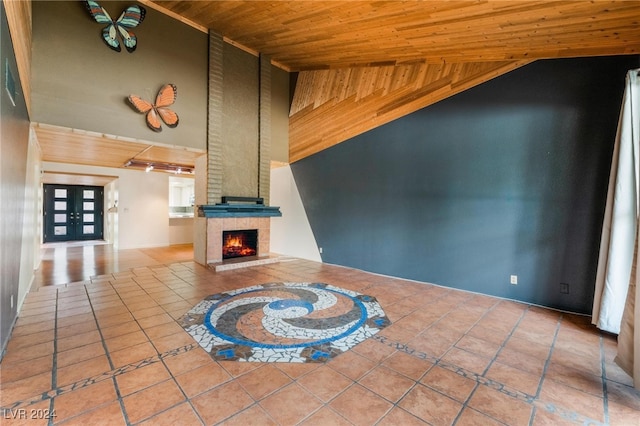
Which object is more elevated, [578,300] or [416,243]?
[416,243]

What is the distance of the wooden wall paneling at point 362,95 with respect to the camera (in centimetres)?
427

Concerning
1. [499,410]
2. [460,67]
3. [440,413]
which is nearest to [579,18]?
[460,67]

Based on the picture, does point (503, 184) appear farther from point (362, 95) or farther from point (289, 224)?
point (289, 224)

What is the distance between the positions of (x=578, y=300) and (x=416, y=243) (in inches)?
83.0

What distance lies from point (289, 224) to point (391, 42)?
4.62 meters

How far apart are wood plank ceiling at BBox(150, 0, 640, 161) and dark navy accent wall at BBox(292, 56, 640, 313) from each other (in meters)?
0.30

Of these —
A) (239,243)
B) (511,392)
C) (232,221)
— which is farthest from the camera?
(239,243)

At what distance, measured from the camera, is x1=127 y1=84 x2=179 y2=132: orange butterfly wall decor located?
14.8 ft

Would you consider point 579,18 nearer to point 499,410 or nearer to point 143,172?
point 499,410

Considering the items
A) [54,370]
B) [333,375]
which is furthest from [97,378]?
[333,375]

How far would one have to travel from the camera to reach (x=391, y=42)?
4051mm

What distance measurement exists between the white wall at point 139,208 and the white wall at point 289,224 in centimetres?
385

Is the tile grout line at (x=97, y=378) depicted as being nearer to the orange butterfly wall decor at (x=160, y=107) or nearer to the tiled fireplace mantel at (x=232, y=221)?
the tiled fireplace mantel at (x=232, y=221)

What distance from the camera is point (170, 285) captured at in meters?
4.37
